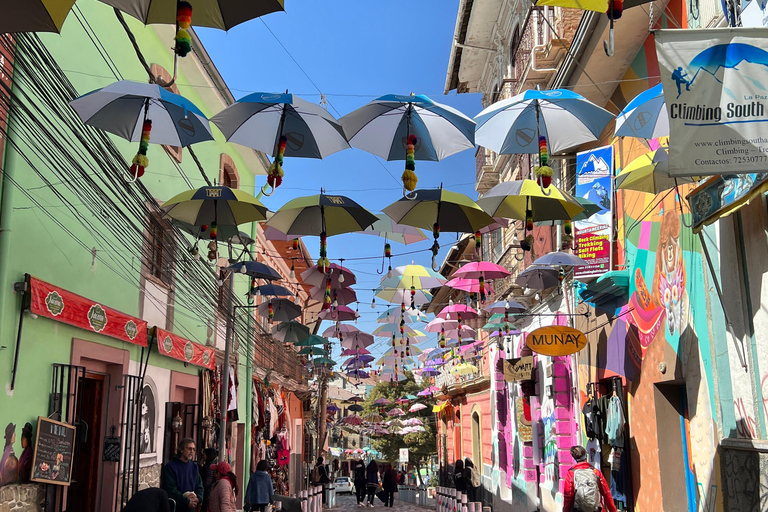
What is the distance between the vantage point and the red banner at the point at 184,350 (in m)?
13.6

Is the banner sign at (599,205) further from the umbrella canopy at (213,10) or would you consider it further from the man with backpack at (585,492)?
the umbrella canopy at (213,10)

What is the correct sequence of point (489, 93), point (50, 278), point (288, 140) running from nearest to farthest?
1. point (288, 140)
2. point (50, 278)
3. point (489, 93)

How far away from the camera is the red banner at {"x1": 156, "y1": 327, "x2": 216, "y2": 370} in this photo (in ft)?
44.7

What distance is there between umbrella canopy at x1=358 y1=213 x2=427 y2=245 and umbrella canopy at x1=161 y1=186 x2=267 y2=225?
3.33m

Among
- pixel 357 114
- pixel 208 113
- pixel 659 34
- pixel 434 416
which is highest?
pixel 208 113

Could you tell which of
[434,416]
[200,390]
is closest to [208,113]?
[200,390]

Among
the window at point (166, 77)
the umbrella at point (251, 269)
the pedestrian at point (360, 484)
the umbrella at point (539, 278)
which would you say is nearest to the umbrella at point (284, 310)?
the umbrella at point (251, 269)

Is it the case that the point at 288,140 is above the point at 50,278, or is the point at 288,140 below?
above

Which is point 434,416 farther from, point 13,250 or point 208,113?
point 13,250

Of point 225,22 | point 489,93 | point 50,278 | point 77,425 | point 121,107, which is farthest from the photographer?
point 489,93

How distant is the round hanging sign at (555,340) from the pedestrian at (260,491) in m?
5.48

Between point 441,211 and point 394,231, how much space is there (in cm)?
356

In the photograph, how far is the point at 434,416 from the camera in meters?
52.7

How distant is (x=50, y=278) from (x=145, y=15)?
192 inches
